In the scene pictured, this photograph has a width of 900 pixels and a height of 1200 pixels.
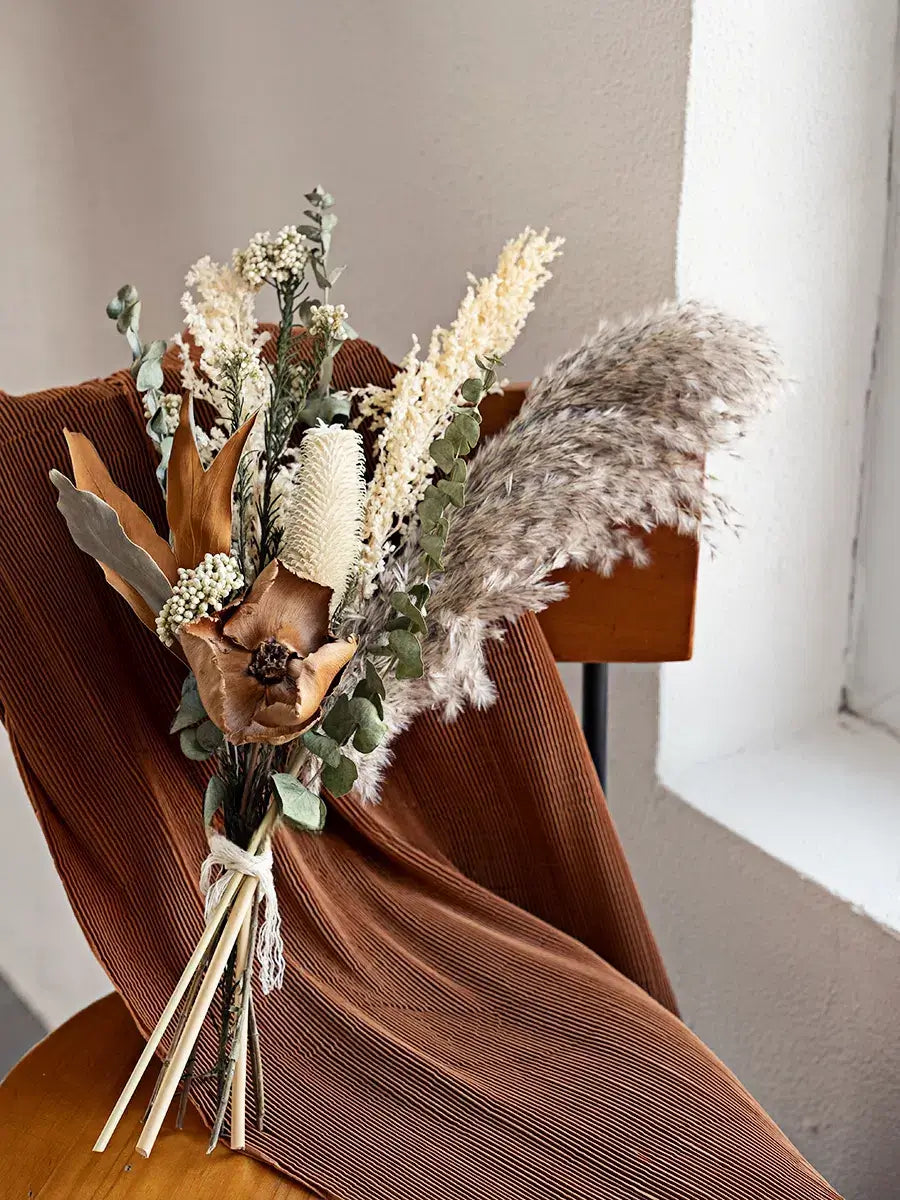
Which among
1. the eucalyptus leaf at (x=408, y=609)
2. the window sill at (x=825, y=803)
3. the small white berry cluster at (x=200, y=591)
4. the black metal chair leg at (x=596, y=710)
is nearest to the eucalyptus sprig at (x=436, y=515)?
the eucalyptus leaf at (x=408, y=609)

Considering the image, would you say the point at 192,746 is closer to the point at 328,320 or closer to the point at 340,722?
the point at 340,722

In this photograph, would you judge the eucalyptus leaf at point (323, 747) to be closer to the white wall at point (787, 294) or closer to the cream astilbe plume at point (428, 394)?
the cream astilbe plume at point (428, 394)

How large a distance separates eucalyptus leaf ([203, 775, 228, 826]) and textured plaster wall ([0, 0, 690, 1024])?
582mm

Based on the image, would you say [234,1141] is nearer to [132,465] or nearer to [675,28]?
[132,465]

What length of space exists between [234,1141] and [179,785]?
0.23 m

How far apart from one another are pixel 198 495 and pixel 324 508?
0.07 m

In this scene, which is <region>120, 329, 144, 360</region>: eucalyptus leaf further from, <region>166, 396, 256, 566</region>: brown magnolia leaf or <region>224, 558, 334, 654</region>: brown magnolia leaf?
<region>224, 558, 334, 654</region>: brown magnolia leaf

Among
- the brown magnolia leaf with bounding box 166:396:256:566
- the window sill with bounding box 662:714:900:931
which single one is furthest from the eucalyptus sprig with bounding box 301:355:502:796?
the window sill with bounding box 662:714:900:931

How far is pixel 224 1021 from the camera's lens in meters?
0.66

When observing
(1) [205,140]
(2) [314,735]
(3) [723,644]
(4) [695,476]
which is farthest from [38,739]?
(1) [205,140]

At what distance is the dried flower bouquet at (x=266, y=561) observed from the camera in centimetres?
56

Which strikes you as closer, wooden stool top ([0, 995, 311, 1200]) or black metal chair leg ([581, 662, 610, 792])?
wooden stool top ([0, 995, 311, 1200])

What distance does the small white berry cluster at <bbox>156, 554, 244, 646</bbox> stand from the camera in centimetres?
A: 56

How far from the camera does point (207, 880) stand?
653 millimetres
